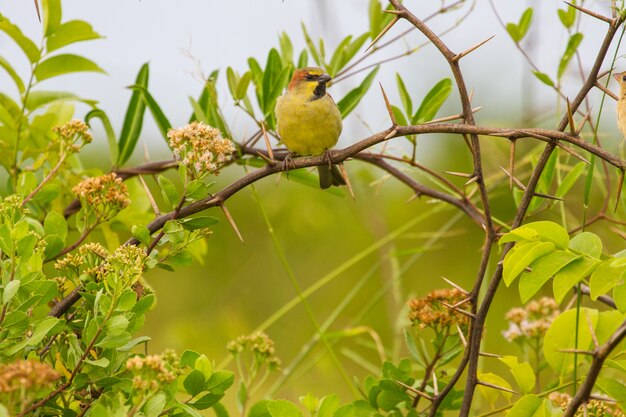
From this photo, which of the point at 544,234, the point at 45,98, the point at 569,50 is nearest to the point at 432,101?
the point at 569,50

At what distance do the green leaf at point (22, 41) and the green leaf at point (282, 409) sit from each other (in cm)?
127

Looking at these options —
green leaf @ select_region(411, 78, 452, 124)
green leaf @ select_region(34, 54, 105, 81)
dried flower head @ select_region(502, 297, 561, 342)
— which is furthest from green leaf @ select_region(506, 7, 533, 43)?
green leaf @ select_region(34, 54, 105, 81)

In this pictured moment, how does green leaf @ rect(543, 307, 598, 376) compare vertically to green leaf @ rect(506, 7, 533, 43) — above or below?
Result: below

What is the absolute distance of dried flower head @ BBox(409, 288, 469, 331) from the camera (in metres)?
1.90

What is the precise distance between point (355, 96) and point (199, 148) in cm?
110

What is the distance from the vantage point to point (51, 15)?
2.26 meters

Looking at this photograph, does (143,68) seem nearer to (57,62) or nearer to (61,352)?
(57,62)

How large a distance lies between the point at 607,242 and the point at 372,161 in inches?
87.5

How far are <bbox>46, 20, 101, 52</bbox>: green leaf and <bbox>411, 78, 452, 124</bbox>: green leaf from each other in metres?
0.91

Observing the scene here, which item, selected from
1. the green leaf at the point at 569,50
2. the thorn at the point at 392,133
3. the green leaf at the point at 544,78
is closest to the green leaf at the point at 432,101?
the green leaf at the point at 544,78

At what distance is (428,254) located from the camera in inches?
188

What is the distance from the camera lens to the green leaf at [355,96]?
254cm

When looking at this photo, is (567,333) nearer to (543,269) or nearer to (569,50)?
(543,269)

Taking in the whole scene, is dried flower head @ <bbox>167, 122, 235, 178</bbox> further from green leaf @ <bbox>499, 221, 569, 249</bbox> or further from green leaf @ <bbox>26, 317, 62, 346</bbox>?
green leaf @ <bbox>499, 221, 569, 249</bbox>
